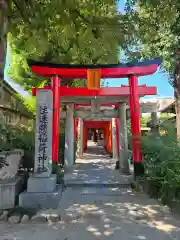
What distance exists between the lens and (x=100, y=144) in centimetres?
2708

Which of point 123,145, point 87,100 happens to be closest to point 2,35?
point 123,145

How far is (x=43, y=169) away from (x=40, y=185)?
39cm

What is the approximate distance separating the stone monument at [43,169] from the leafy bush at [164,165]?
2.36 metres

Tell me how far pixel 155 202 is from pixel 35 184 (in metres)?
2.84

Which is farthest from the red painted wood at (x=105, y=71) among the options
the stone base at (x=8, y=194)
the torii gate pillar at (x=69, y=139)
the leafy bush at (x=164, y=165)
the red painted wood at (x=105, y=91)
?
the stone base at (x=8, y=194)

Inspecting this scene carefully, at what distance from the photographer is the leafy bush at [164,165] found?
14.2 feet

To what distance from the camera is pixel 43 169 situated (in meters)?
5.37

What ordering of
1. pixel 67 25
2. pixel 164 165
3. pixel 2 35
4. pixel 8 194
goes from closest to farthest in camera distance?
pixel 2 35 < pixel 67 25 < pixel 164 165 < pixel 8 194

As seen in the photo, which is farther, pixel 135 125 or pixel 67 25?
pixel 135 125

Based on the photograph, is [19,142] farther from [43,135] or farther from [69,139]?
[69,139]

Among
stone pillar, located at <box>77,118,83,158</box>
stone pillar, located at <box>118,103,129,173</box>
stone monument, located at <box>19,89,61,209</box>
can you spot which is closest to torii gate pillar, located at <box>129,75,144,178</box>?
stone pillar, located at <box>118,103,129,173</box>

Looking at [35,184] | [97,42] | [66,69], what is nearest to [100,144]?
[66,69]

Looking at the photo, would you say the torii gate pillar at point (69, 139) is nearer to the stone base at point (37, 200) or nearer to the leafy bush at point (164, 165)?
the leafy bush at point (164, 165)

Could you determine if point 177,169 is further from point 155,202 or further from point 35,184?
point 35,184
